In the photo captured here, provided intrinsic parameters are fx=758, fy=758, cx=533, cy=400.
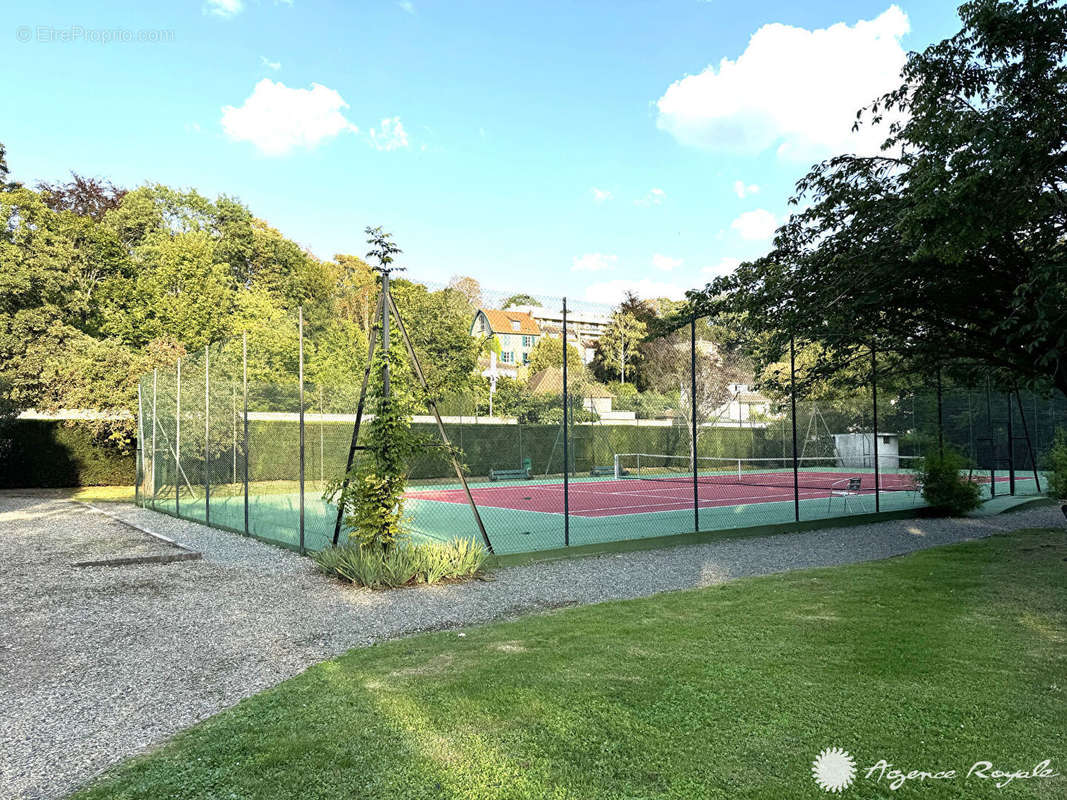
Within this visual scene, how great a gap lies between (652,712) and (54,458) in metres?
23.7

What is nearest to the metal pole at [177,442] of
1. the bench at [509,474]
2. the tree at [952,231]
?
the tree at [952,231]

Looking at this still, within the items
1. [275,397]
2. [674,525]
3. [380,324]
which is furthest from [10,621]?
[674,525]

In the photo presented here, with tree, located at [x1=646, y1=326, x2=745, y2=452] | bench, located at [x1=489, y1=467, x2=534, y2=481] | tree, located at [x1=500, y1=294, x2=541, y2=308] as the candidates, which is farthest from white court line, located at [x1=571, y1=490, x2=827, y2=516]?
bench, located at [x1=489, y1=467, x2=534, y2=481]

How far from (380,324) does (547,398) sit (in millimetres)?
16135

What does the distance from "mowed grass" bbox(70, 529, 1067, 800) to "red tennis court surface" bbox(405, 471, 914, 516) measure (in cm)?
991

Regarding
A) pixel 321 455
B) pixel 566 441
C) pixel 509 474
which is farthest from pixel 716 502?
pixel 321 455

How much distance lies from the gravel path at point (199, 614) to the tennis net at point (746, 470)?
469 inches

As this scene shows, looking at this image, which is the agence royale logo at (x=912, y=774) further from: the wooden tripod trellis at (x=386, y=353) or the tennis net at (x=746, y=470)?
the tennis net at (x=746, y=470)

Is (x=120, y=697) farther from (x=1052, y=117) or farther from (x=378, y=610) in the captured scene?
(x=1052, y=117)

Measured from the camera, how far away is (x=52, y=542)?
36.2 feet

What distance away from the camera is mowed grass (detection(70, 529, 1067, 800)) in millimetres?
2867

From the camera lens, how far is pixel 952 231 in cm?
636

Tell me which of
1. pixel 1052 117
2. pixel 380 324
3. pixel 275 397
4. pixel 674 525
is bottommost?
pixel 674 525

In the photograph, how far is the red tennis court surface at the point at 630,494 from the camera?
1623 centimetres
